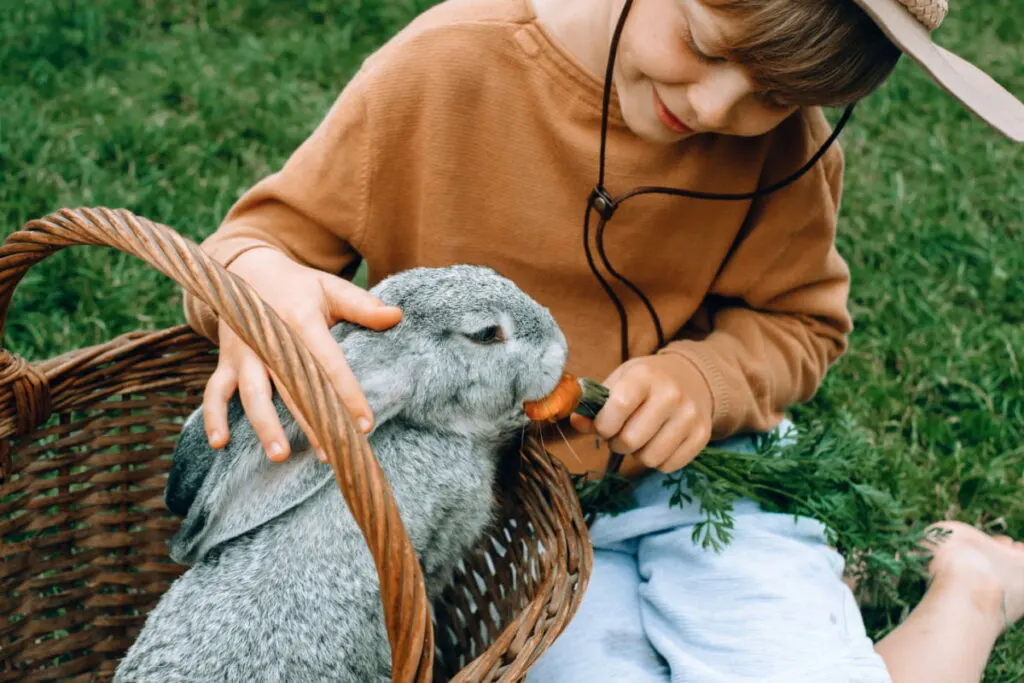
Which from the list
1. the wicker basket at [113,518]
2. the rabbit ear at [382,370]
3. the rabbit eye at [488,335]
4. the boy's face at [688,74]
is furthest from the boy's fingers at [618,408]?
the boy's face at [688,74]

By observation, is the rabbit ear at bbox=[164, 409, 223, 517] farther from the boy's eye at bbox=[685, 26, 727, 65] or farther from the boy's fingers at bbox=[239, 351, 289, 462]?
the boy's eye at bbox=[685, 26, 727, 65]

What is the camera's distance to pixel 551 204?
2051 mm

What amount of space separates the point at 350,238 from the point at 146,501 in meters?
0.68

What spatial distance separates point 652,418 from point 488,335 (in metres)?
0.34

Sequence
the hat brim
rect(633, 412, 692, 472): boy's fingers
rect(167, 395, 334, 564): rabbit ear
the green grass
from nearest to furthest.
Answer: the hat brim → rect(167, 395, 334, 564): rabbit ear → rect(633, 412, 692, 472): boy's fingers → the green grass

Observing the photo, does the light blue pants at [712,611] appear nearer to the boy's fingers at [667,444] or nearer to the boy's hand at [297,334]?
the boy's fingers at [667,444]

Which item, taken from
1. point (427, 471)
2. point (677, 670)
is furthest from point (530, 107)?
point (677, 670)

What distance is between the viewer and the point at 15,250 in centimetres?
165

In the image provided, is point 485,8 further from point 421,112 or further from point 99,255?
point 99,255

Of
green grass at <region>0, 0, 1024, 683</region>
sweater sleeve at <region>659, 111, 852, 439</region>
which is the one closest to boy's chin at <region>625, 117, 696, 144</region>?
sweater sleeve at <region>659, 111, 852, 439</region>

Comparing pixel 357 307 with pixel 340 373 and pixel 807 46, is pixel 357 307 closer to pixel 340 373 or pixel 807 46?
pixel 340 373

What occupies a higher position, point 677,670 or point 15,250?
point 15,250

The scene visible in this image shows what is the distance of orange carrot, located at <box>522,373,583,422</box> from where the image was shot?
1693mm

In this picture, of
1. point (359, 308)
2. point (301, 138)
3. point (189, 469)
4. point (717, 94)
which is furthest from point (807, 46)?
point (301, 138)
